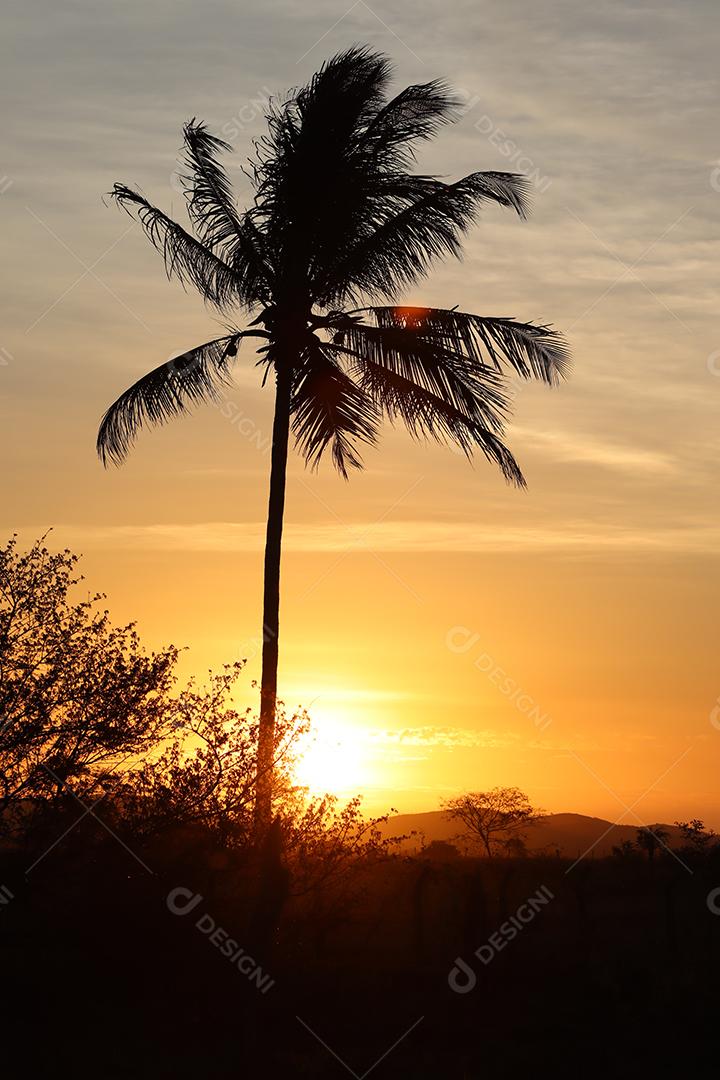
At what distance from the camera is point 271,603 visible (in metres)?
18.1

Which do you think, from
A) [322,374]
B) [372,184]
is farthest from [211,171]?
[322,374]

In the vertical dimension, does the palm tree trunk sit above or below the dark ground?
above

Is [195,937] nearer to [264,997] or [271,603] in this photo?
[264,997]

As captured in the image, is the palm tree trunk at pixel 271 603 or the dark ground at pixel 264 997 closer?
the dark ground at pixel 264 997

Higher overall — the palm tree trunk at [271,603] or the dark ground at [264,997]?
the palm tree trunk at [271,603]

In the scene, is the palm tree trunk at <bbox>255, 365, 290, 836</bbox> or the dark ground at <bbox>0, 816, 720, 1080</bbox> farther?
the palm tree trunk at <bbox>255, 365, 290, 836</bbox>

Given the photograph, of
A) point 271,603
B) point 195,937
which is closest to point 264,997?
point 195,937

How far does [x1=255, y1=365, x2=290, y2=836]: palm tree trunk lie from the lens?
57.2 ft

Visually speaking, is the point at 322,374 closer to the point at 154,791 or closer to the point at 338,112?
the point at 338,112

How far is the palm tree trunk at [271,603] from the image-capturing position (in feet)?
57.2

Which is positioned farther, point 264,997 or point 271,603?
point 271,603

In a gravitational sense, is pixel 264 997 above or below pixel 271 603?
below

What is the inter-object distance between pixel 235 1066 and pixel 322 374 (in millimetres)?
10252

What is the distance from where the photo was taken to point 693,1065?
1759cm
